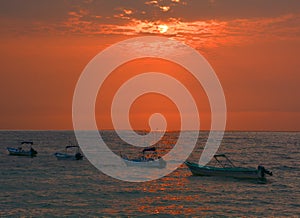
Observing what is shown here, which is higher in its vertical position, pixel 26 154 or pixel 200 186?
pixel 26 154

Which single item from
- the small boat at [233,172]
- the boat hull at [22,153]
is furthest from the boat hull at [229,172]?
the boat hull at [22,153]

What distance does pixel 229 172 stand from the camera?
62594 mm

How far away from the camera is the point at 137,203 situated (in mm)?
42562

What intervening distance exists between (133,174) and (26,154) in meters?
46.8

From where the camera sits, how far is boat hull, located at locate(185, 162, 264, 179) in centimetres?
6000

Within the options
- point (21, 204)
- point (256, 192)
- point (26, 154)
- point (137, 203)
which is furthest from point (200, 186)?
point (26, 154)

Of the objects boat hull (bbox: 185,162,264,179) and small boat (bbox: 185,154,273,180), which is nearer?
small boat (bbox: 185,154,273,180)

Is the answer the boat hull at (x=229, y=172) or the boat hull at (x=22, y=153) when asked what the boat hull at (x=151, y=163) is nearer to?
the boat hull at (x=229, y=172)

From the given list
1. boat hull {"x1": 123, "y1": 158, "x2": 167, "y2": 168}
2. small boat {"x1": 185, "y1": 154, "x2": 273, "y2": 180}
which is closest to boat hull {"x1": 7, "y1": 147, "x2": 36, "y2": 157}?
boat hull {"x1": 123, "y1": 158, "x2": 167, "y2": 168}

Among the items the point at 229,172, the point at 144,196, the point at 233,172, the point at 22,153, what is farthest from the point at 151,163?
the point at 22,153

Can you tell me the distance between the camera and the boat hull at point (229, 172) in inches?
2362

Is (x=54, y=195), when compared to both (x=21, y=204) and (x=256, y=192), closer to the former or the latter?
(x=21, y=204)

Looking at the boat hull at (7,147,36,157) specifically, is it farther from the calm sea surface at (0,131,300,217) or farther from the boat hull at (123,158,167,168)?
the calm sea surface at (0,131,300,217)

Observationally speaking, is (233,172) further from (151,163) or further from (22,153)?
(22,153)
